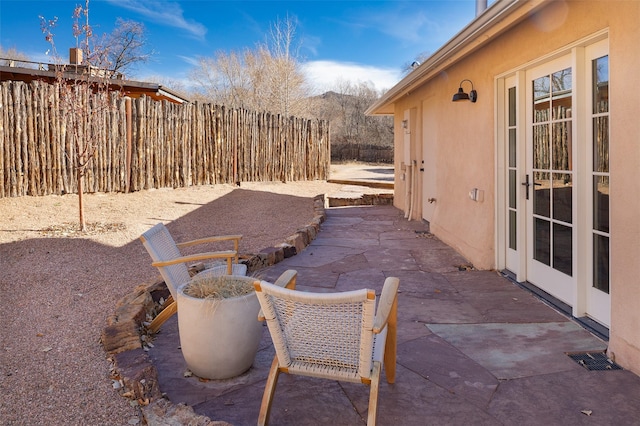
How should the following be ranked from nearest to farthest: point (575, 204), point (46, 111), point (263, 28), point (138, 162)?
point (575, 204) → point (46, 111) → point (138, 162) → point (263, 28)

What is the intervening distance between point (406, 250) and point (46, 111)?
6459 millimetres

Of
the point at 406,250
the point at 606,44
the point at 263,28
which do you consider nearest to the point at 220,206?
the point at 406,250

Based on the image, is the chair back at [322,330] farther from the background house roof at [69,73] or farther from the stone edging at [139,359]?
the background house roof at [69,73]

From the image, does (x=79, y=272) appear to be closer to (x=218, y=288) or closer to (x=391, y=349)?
(x=218, y=288)

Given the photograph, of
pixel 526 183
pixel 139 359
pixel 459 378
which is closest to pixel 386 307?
pixel 459 378

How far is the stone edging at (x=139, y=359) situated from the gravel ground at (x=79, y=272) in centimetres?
8

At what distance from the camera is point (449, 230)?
652 cm

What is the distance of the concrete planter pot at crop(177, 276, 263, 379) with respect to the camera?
8.90 feet

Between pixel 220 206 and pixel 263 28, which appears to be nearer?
pixel 220 206

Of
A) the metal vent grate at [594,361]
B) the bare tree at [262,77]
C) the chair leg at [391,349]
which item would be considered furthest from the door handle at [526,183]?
the bare tree at [262,77]

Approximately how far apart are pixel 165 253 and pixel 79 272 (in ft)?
6.87

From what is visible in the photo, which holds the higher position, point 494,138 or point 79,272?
point 494,138

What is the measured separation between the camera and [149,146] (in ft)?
33.2

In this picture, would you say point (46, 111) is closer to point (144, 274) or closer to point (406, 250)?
point (144, 274)
